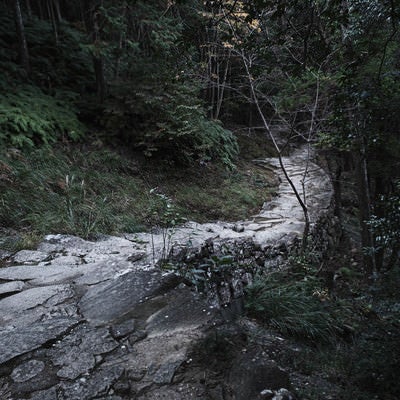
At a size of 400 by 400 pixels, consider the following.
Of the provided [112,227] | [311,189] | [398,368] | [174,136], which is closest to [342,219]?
[311,189]

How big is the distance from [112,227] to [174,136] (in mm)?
3164

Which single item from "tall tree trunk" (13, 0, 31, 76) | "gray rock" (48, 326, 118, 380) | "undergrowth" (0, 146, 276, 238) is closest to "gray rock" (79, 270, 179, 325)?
"gray rock" (48, 326, 118, 380)

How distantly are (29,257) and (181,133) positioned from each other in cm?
421

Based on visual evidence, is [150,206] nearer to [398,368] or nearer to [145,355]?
[145,355]

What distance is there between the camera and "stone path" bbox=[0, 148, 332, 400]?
70.6 inches

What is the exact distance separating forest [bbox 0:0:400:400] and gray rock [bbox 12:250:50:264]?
19 cm

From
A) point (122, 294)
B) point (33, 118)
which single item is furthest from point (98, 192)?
point (122, 294)

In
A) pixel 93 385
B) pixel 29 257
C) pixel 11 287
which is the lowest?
pixel 93 385

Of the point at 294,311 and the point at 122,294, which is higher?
the point at 122,294

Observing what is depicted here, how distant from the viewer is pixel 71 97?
25.2 ft

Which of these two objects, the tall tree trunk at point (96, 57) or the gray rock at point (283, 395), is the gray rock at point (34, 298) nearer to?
the gray rock at point (283, 395)

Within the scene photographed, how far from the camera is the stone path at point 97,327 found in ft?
5.88

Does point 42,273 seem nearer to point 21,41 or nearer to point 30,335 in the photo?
point 30,335

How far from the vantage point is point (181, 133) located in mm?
6977
